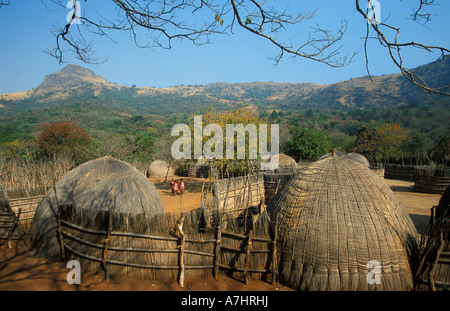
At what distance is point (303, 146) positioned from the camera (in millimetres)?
26031

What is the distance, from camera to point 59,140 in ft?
65.5

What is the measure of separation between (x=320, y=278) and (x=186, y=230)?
94.8 inches

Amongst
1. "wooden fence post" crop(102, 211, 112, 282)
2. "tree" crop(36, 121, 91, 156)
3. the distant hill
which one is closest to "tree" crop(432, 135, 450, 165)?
"wooden fence post" crop(102, 211, 112, 282)

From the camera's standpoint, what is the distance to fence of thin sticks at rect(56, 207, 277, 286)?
4.74 metres

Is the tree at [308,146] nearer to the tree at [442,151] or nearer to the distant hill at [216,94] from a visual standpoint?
the tree at [442,151]

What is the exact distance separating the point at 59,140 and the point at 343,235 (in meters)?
21.3

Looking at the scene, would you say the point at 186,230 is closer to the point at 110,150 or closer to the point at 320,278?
the point at 320,278

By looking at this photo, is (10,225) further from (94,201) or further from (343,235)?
(343,235)

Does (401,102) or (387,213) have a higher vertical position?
(401,102)

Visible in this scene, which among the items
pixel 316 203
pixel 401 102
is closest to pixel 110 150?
pixel 316 203

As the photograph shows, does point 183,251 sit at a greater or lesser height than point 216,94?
lesser

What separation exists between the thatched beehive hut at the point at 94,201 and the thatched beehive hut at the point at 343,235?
2952 millimetres

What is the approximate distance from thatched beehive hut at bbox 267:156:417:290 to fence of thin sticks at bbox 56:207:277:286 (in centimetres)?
41

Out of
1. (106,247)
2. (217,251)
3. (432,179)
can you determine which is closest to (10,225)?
(106,247)
